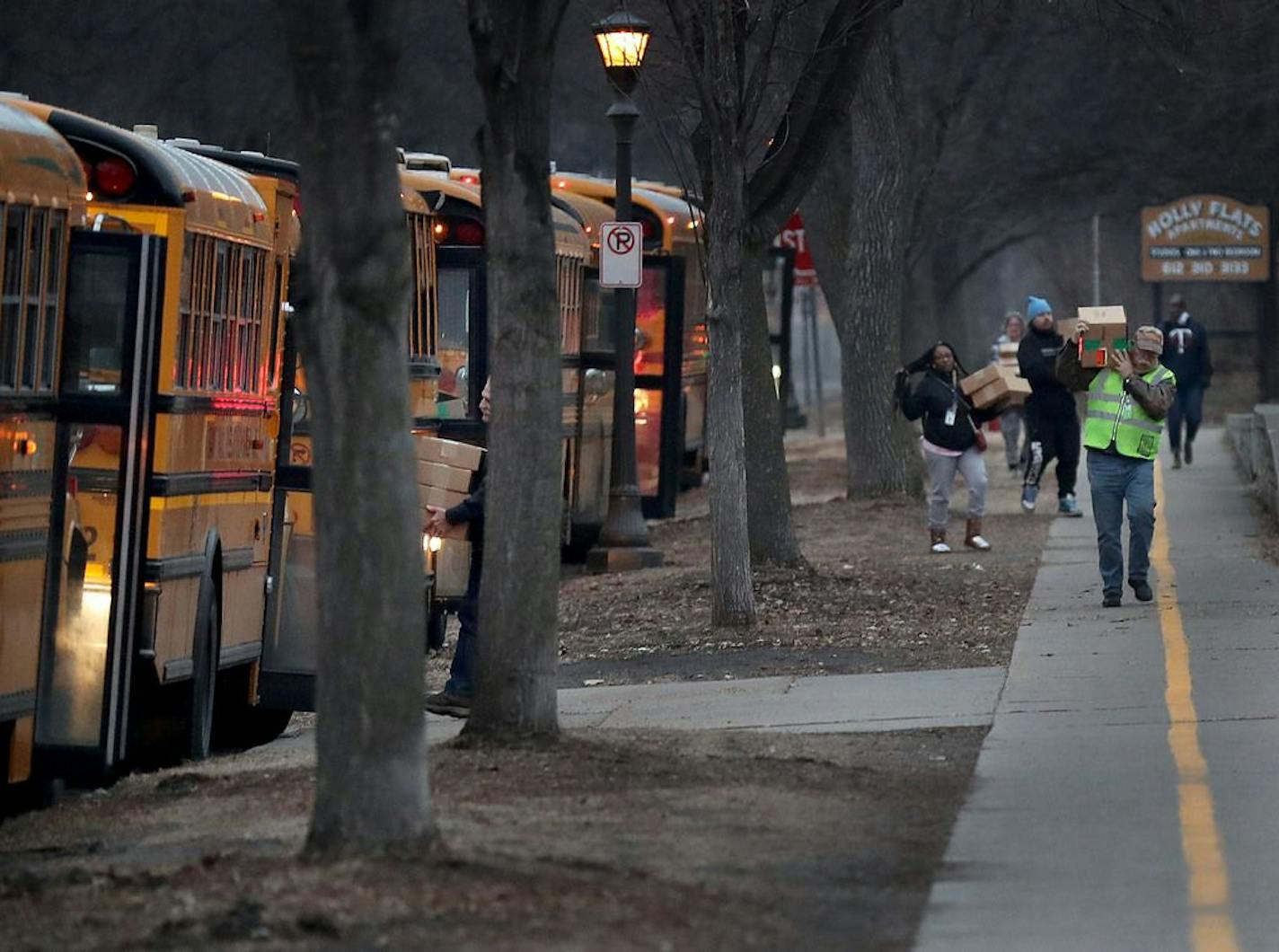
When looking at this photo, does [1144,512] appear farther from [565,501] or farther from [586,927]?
[586,927]

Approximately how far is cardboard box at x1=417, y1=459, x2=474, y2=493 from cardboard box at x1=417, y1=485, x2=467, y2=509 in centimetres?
2

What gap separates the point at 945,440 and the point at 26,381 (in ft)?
37.9

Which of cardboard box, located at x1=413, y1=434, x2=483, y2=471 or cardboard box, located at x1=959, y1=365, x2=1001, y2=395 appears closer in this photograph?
cardboard box, located at x1=413, y1=434, x2=483, y2=471

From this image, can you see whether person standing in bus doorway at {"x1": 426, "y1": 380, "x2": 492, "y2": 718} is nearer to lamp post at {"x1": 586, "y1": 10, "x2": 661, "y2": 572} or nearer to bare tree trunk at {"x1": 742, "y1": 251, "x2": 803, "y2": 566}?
bare tree trunk at {"x1": 742, "y1": 251, "x2": 803, "y2": 566}

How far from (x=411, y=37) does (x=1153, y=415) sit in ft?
76.2

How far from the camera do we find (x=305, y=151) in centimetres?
755

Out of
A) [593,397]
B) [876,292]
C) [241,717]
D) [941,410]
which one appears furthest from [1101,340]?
[876,292]

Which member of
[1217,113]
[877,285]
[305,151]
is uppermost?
[1217,113]

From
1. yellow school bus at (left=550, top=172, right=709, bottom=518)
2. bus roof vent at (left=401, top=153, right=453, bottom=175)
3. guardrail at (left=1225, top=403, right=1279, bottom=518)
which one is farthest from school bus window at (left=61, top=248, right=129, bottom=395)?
guardrail at (left=1225, top=403, right=1279, bottom=518)

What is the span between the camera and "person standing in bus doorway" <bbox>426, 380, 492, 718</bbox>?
40.6ft

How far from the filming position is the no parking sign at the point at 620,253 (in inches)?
757

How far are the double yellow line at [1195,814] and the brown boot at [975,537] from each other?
552 cm

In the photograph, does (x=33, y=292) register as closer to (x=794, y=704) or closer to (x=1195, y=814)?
(x=794, y=704)

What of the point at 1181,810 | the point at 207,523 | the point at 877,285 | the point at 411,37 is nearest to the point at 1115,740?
the point at 1181,810
